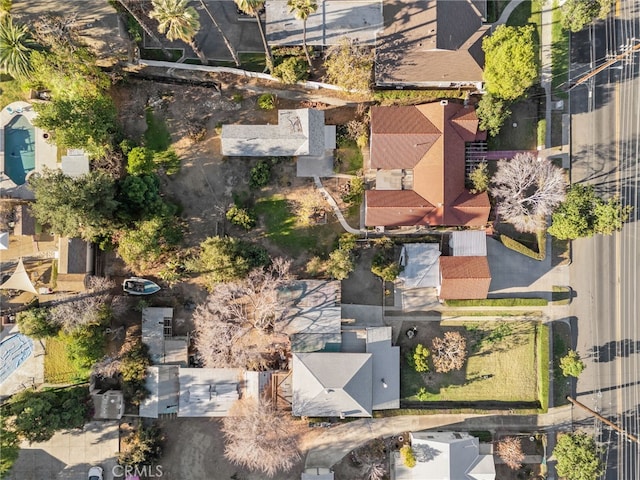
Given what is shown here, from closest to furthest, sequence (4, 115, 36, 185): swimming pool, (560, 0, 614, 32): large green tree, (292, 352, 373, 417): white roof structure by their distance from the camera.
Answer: (292, 352, 373, 417): white roof structure → (560, 0, 614, 32): large green tree → (4, 115, 36, 185): swimming pool

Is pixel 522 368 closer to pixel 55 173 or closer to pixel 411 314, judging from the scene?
pixel 411 314

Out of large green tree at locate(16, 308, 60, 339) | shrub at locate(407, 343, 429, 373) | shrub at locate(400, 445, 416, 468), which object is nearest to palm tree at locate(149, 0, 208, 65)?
large green tree at locate(16, 308, 60, 339)

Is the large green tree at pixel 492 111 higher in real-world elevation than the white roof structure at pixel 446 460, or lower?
higher

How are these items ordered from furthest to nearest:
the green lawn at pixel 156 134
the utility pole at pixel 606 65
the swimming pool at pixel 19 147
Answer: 1. the green lawn at pixel 156 134
2. the swimming pool at pixel 19 147
3. the utility pole at pixel 606 65

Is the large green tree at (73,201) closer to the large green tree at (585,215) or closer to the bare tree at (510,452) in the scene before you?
the large green tree at (585,215)

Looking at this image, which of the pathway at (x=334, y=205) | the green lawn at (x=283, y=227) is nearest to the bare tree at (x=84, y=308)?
the green lawn at (x=283, y=227)

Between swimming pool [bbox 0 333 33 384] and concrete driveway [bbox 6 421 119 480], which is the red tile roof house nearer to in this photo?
concrete driveway [bbox 6 421 119 480]
